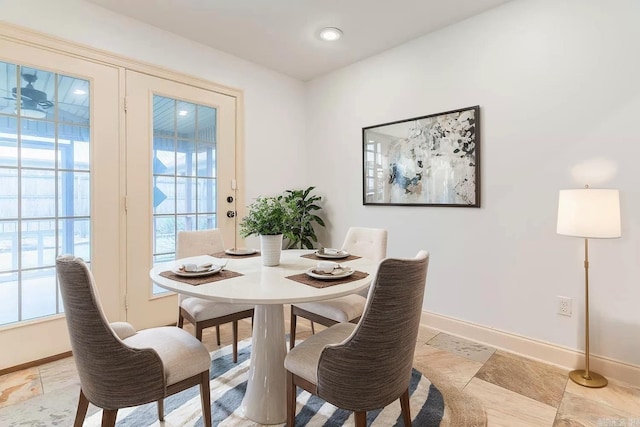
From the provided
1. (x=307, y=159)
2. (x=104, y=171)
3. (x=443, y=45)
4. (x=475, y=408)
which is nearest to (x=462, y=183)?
(x=443, y=45)

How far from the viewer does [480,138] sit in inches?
101

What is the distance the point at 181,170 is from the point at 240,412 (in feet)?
6.82

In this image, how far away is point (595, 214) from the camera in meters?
1.86

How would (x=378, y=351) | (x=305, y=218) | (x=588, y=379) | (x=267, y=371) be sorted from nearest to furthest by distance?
(x=378, y=351)
(x=267, y=371)
(x=588, y=379)
(x=305, y=218)

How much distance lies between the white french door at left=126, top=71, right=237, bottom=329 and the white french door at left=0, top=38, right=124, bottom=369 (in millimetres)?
131

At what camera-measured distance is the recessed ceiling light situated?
2783 mm

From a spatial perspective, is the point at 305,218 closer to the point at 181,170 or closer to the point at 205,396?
the point at 181,170

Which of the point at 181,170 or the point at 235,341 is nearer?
the point at 235,341

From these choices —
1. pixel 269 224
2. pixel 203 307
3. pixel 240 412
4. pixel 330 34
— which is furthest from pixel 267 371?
pixel 330 34

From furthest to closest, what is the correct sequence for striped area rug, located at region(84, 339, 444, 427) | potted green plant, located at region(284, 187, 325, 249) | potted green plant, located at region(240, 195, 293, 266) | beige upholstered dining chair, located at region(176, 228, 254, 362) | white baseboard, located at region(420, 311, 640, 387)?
1. potted green plant, located at region(284, 187, 325, 249)
2. white baseboard, located at region(420, 311, 640, 387)
3. beige upholstered dining chair, located at region(176, 228, 254, 362)
4. potted green plant, located at region(240, 195, 293, 266)
5. striped area rug, located at region(84, 339, 444, 427)

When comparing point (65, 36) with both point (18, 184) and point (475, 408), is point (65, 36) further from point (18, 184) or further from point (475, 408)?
point (475, 408)

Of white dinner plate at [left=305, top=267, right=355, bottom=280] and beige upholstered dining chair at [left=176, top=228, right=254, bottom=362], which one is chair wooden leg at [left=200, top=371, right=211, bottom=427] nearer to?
beige upholstered dining chair at [left=176, top=228, right=254, bottom=362]

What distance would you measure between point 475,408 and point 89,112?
3.18m

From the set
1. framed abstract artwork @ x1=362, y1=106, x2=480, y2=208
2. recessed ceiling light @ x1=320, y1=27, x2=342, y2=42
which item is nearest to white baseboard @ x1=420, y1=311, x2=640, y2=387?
framed abstract artwork @ x1=362, y1=106, x2=480, y2=208
